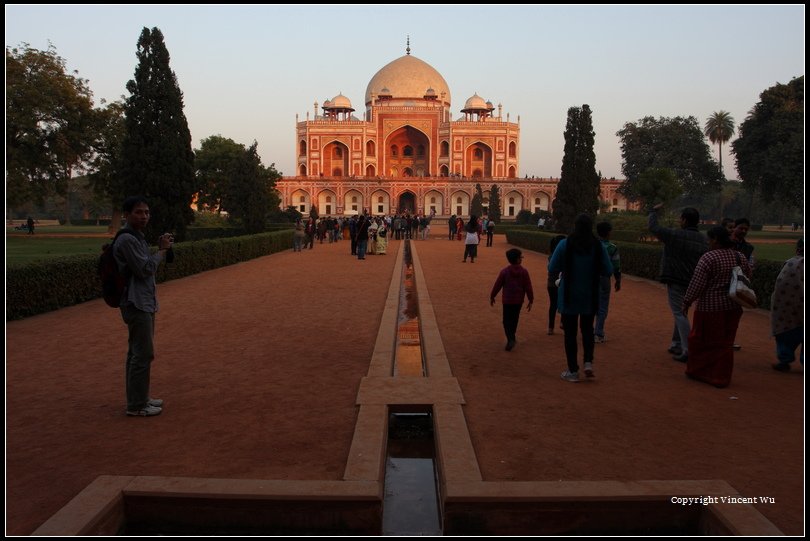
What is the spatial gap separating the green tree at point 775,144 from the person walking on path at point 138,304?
3029 cm

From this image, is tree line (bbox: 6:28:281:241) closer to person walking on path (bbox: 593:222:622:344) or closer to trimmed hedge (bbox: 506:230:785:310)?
trimmed hedge (bbox: 506:230:785:310)

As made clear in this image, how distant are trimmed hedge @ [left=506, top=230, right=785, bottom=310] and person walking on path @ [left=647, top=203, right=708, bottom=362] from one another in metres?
3.66

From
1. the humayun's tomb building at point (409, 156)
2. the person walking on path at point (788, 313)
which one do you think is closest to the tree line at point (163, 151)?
the person walking on path at point (788, 313)

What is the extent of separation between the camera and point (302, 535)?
2.93 metres

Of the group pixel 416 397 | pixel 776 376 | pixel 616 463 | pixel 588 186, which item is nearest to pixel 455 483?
pixel 616 463

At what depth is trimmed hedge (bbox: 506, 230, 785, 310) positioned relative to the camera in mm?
9438

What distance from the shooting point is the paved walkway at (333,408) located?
3441 mm

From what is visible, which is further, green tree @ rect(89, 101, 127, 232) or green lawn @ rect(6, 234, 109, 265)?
green tree @ rect(89, 101, 127, 232)

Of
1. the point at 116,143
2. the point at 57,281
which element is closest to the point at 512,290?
the point at 57,281

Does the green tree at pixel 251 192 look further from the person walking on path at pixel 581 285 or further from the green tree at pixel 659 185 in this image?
the person walking on path at pixel 581 285

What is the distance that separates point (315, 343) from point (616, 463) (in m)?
3.98

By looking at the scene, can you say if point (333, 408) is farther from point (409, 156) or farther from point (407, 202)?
point (409, 156)

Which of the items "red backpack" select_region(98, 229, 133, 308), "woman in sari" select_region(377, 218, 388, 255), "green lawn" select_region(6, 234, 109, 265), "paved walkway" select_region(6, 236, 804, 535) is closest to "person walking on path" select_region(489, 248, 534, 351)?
"paved walkway" select_region(6, 236, 804, 535)

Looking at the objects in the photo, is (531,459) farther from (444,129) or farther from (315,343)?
(444,129)
